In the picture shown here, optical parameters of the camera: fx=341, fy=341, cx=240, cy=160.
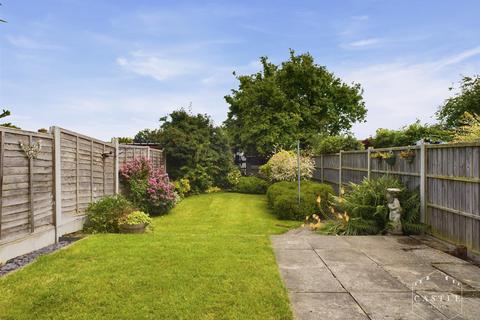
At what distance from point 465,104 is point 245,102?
1299 cm

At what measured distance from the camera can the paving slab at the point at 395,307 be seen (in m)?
3.12

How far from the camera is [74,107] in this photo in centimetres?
1155

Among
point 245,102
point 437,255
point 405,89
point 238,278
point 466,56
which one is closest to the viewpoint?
point 238,278

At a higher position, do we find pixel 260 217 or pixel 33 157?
pixel 33 157

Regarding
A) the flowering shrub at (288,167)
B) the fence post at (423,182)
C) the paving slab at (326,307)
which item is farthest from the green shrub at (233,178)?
the paving slab at (326,307)

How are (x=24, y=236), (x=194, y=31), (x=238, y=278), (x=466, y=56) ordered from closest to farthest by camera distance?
1. (x=238, y=278)
2. (x=24, y=236)
3. (x=194, y=31)
4. (x=466, y=56)

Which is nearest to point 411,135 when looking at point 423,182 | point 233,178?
point 423,182

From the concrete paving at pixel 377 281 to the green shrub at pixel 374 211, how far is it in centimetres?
107

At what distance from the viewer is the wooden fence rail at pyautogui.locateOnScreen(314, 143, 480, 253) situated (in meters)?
5.32

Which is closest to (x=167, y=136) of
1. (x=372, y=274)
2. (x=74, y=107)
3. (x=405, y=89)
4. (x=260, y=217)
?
(x=74, y=107)

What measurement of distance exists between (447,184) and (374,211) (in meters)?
1.84

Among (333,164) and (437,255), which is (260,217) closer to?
(333,164)

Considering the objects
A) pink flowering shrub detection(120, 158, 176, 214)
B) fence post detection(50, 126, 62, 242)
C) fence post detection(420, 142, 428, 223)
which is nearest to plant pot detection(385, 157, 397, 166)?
fence post detection(420, 142, 428, 223)

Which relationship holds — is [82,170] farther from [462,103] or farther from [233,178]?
[462,103]
